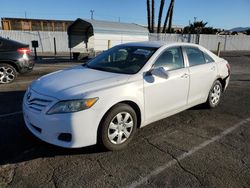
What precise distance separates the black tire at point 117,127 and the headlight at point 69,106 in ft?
1.15

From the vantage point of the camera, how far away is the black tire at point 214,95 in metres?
5.22

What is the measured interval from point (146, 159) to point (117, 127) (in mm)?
586

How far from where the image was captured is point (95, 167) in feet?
10.0

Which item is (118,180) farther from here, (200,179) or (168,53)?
(168,53)

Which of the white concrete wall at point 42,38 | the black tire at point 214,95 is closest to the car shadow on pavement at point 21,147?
the black tire at point 214,95

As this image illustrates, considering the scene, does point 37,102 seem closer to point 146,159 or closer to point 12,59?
point 146,159

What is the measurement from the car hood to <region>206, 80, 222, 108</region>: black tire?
2449 millimetres

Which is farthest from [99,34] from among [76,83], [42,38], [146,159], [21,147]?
[146,159]

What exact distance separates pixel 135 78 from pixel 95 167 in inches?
54.0

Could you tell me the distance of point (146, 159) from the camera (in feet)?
10.7

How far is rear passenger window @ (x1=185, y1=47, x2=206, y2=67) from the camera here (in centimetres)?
464

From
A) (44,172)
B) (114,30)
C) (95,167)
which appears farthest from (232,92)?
(114,30)

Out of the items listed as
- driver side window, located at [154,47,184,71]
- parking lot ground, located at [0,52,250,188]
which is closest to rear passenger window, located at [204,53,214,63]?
driver side window, located at [154,47,184,71]

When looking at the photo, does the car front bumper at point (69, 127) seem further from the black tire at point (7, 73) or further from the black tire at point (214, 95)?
the black tire at point (7, 73)
